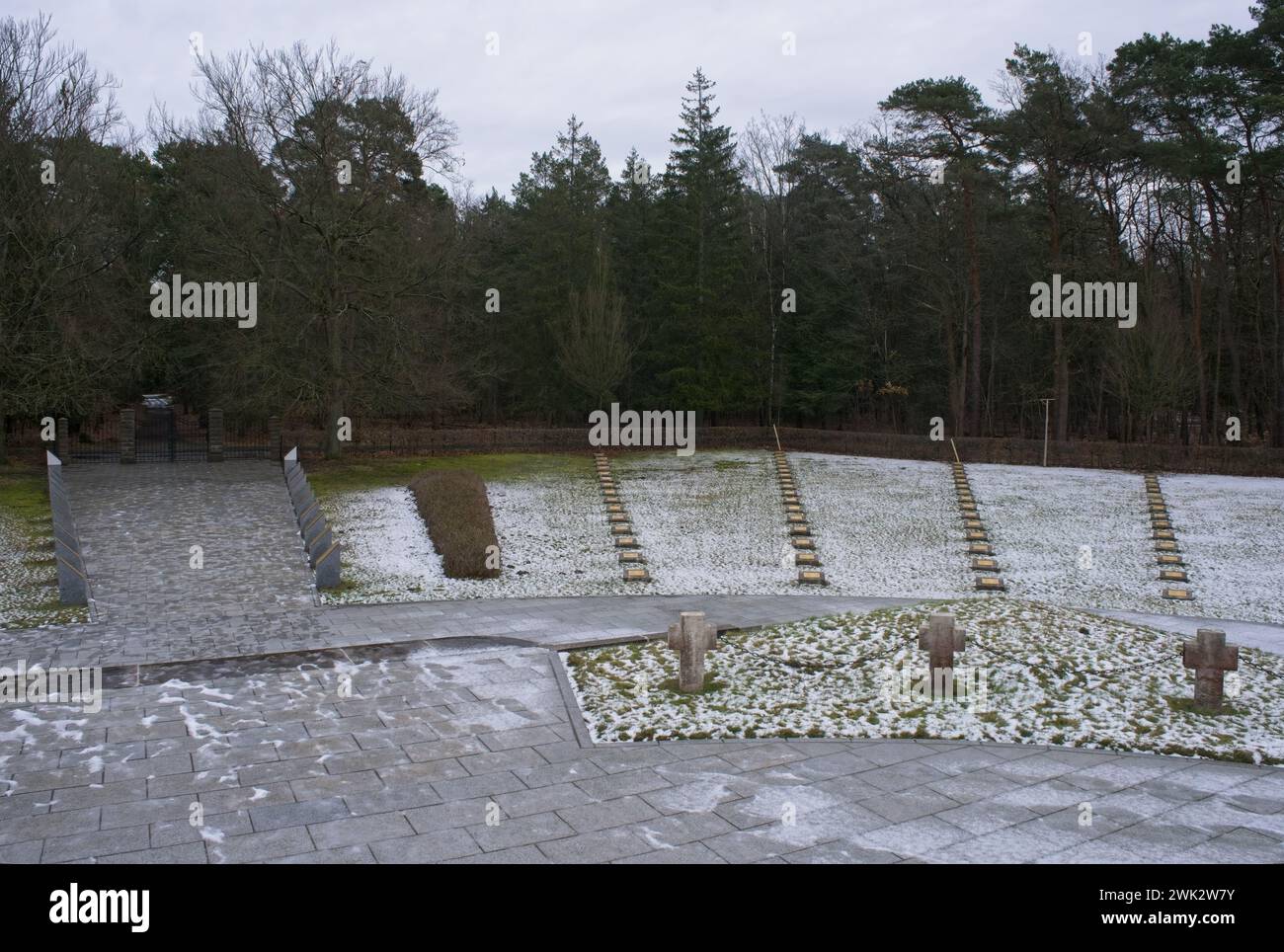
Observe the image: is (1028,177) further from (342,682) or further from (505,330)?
(342,682)

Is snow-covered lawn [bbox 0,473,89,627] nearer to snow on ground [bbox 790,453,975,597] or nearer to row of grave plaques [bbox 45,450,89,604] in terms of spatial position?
row of grave plaques [bbox 45,450,89,604]

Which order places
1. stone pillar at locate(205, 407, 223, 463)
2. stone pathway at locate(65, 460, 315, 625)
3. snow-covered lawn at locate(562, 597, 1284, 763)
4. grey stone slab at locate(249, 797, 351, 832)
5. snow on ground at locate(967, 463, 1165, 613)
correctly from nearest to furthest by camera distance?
grey stone slab at locate(249, 797, 351, 832), snow-covered lawn at locate(562, 597, 1284, 763), stone pathway at locate(65, 460, 315, 625), snow on ground at locate(967, 463, 1165, 613), stone pillar at locate(205, 407, 223, 463)

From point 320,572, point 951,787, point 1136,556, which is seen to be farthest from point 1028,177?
point 951,787

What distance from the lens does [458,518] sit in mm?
17594

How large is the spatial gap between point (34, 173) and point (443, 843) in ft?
79.2

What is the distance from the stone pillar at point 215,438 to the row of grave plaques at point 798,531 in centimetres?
1582

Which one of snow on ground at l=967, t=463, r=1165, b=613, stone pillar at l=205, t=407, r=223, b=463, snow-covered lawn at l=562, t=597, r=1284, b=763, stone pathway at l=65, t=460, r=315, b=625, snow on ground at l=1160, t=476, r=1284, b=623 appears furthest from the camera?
stone pillar at l=205, t=407, r=223, b=463

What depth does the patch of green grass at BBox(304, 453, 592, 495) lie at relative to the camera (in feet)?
74.0

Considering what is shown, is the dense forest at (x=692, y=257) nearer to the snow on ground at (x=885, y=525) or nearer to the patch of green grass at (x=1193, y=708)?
the snow on ground at (x=885, y=525)

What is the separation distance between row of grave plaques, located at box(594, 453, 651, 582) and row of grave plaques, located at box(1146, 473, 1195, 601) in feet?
29.0

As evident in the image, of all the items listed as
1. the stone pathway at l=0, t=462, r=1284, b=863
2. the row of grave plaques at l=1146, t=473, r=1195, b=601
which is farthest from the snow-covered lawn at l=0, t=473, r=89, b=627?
the row of grave plaques at l=1146, t=473, r=1195, b=601

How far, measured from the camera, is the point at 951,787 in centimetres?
648

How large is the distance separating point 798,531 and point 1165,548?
7083 mm

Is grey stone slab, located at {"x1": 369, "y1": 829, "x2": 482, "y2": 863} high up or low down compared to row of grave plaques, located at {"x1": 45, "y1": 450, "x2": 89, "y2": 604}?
down
